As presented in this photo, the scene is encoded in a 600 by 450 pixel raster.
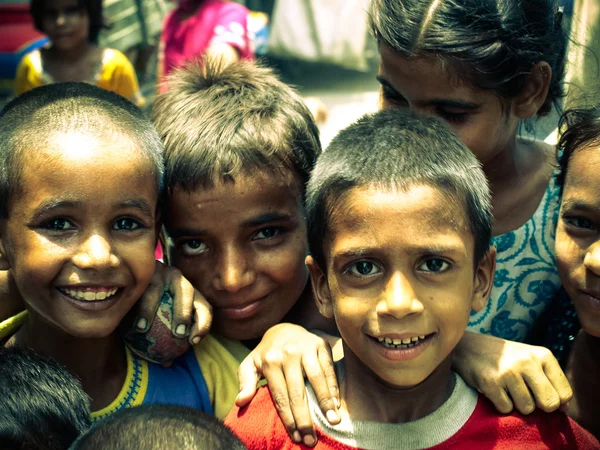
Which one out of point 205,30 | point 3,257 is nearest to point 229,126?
point 3,257

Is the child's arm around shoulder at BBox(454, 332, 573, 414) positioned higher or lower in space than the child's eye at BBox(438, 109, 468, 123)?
lower

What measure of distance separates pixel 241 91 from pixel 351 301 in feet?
2.79

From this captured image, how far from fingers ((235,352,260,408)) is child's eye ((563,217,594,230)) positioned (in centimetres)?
81

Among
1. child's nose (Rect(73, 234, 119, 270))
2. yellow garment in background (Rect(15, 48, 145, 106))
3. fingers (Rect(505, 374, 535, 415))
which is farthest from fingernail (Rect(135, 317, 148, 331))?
yellow garment in background (Rect(15, 48, 145, 106))

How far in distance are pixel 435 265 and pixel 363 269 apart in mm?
149

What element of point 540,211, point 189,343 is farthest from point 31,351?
point 540,211

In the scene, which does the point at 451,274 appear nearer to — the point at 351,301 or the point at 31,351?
the point at 351,301

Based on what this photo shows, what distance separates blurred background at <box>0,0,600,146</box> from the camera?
634cm

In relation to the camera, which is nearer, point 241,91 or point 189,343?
point 189,343

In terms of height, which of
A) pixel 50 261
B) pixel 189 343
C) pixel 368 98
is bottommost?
pixel 368 98

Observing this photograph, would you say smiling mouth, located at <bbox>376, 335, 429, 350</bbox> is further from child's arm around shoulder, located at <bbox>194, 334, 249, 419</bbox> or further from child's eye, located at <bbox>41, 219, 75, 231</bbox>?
child's eye, located at <bbox>41, 219, 75, 231</bbox>

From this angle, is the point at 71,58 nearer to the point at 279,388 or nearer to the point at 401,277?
the point at 279,388

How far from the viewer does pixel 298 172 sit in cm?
225

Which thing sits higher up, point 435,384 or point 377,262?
point 377,262
